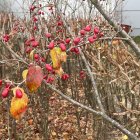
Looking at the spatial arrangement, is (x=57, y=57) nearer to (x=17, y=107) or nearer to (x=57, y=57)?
(x=57, y=57)

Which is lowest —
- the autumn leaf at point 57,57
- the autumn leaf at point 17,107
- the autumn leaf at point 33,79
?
the autumn leaf at point 17,107

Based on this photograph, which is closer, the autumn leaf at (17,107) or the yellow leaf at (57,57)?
the autumn leaf at (17,107)

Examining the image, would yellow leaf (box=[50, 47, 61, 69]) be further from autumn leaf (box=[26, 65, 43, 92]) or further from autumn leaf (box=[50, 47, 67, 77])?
autumn leaf (box=[26, 65, 43, 92])

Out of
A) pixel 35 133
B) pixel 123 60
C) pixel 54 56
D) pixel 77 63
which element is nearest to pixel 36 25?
pixel 77 63

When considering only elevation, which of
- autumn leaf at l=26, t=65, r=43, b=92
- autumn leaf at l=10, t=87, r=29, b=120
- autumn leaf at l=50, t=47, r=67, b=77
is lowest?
autumn leaf at l=10, t=87, r=29, b=120

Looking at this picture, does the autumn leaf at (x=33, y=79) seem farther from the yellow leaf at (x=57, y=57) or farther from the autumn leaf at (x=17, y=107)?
the yellow leaf at (x=57, y=57)

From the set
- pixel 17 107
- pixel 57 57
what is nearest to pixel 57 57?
pixel 57 57

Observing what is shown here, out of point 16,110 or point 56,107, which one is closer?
point 16,110

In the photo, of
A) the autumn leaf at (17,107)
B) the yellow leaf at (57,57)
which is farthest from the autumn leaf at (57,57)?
the autumn leaf at (17,107)

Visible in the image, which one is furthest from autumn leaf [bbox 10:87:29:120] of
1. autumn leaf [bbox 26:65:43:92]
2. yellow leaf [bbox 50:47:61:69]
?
yellow leaf [bbox 50:47:61:69]

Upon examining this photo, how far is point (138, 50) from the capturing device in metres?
1.94

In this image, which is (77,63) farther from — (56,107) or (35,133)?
(35,133)

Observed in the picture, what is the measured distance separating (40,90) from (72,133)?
3.53 feet

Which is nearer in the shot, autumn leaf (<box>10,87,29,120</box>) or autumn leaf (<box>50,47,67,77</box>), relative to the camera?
autumn leaf (<box>10,87,29,120</box>)
